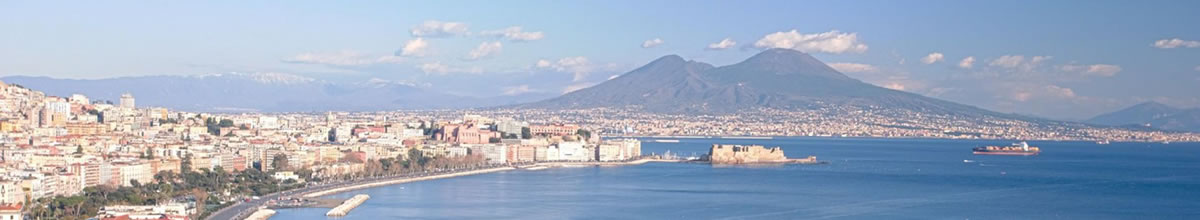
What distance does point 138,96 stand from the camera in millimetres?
196875

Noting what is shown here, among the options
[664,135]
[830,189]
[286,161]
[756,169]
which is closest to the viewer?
[830,189]

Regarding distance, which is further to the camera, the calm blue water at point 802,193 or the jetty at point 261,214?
the calm blue water at point 802,193

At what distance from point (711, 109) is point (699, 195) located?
104m

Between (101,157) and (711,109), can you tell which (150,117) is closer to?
(101,157)

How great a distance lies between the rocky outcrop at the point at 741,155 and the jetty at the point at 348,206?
94.8 ft

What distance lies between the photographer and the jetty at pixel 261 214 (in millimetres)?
31087

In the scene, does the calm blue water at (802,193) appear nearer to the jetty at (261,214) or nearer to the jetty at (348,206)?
the jetty at (348,206)

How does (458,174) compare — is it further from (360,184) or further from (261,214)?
(261,214)

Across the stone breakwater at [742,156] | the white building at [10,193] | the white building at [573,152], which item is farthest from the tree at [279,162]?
the stone breakwater at [742,156]

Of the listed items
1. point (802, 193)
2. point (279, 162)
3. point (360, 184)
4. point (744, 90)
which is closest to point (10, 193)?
point (360, 184)

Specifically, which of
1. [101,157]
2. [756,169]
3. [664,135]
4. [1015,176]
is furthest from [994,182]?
[664,135]

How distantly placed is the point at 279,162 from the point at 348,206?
45.1ft

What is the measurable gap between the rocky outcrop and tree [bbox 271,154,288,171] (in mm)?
22071

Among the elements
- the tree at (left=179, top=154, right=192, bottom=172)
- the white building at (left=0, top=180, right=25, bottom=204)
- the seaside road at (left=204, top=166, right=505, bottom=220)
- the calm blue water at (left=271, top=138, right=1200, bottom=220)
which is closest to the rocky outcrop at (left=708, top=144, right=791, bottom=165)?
the calm blue water at (left=271, top=138, right=1200, bottom=220)
